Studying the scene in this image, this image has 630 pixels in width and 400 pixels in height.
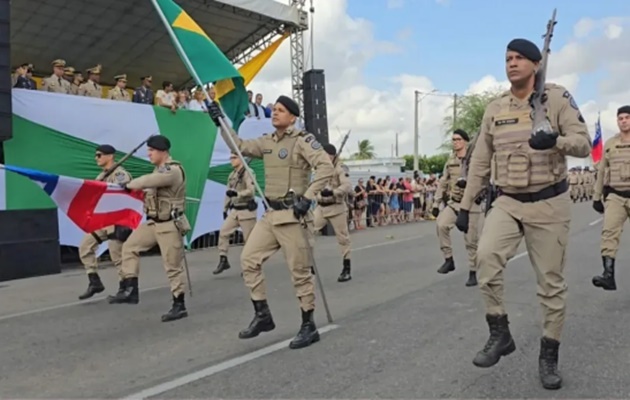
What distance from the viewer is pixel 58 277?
34.2 feet

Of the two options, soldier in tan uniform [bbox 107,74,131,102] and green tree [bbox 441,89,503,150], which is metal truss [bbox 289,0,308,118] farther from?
green tree [bbox 441,89,503,150]

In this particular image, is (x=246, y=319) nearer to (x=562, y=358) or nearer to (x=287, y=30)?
(x=562, y=358)

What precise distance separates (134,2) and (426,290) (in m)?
13.0

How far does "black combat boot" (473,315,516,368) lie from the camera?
13.6ft

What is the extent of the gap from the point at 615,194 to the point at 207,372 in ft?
17.0

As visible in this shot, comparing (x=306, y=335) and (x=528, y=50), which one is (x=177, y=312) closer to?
(x=306, y=335)

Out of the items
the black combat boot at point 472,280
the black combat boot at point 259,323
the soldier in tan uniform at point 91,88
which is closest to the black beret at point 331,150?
the black combat boot at point 472,280

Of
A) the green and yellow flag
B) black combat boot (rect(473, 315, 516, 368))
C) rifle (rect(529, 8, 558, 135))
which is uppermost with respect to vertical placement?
the green and yellow flag

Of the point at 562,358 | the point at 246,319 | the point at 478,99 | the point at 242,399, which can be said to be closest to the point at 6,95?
the point at 246,319

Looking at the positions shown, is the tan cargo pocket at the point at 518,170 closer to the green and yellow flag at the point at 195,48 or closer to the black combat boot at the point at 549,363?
the black combat boot at the point at 549,363

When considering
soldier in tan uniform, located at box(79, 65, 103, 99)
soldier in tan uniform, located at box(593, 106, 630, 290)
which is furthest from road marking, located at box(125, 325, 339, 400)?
soldier in tan uniform, located at box(79, 65, 103, 99)

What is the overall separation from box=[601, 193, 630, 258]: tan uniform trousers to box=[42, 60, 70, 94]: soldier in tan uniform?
31.6 ft

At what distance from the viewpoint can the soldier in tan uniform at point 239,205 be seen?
995cm

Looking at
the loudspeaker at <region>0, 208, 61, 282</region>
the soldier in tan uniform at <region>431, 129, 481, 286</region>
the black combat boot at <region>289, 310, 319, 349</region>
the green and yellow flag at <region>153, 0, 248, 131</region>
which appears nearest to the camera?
the black combat boot at <region>289, 310, 319, 349</region>
